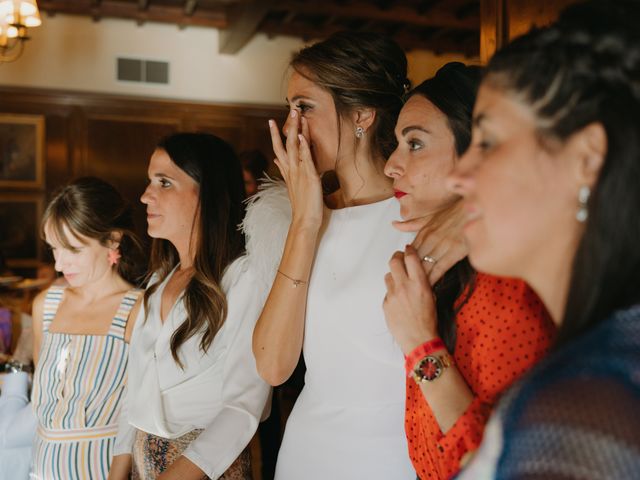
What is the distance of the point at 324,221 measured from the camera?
1.62 metres

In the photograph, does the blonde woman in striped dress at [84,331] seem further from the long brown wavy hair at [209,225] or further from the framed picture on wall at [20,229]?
the framed picture on wall at [20,229]

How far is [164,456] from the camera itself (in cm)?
175

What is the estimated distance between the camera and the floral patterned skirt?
174cm

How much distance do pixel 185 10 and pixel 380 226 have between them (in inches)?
216

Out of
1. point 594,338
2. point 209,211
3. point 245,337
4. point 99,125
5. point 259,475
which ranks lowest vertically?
point 259,475

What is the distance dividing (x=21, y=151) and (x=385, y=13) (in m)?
3.84

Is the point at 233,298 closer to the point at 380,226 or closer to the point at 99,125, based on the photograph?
the point at 380,226

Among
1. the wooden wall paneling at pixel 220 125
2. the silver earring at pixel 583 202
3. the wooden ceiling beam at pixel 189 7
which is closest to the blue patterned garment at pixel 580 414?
the silver earring at pixel 583 202

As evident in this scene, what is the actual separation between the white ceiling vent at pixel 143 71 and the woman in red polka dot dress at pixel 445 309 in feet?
19.1

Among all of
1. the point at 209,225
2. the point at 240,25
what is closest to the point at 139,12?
the point at 240,25

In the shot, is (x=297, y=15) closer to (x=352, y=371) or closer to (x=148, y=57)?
(x=148, y=57)

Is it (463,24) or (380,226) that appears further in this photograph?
(463,24)

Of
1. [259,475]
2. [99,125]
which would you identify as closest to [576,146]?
[259,475]

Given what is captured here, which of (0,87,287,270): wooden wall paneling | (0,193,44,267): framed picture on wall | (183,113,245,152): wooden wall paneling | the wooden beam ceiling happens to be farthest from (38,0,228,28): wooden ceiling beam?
(0,193,44,267): framed picture on wall
